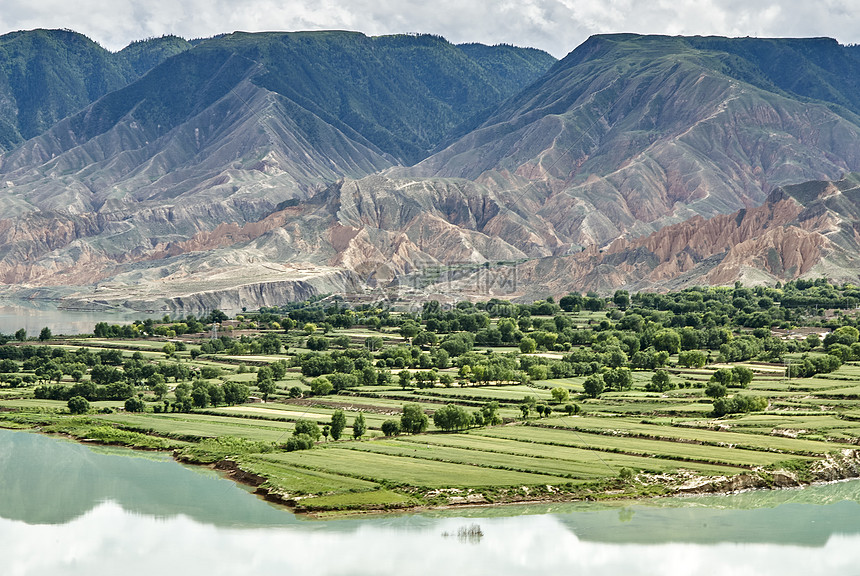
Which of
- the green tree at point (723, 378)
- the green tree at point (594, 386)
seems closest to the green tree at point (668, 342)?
the green tree at point (723, 378)

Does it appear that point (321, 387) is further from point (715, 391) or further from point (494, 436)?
point (715, 391)

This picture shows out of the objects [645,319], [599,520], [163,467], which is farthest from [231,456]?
[645,319]

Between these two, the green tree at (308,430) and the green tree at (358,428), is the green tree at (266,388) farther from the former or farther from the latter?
the green tree at (308,430)

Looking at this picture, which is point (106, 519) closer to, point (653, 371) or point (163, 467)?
point (163, 467)

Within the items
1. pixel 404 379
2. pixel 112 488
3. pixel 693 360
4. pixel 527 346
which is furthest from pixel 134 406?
pixel 693 360

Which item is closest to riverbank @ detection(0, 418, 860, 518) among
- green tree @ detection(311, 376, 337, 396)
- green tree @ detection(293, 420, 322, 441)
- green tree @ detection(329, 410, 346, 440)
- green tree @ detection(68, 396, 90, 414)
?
green tree @ detection(293, 420, 322, 441)
